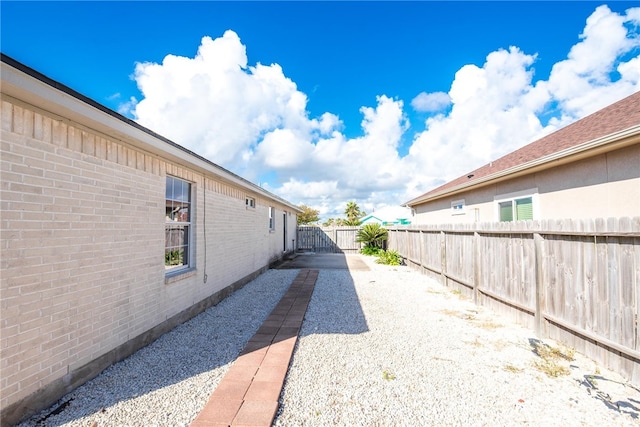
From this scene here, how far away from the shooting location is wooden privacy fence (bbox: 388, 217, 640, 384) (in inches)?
120

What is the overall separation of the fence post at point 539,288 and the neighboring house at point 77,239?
226 inches

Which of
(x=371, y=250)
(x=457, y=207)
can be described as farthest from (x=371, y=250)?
(x=457, y=207)

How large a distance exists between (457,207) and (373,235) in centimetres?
588

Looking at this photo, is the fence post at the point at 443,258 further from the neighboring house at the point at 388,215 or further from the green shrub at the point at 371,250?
the neighboring house at the point at 388,215

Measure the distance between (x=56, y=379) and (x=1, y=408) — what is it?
486 millimetres

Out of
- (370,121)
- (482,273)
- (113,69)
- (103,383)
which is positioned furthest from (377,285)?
(370,121)

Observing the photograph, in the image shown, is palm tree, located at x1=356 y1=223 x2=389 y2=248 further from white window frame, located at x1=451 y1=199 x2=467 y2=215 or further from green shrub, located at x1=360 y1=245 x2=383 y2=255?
white window frame, located at x1=451 y1=199 x2=467 y2=215

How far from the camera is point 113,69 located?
6672 millimetres

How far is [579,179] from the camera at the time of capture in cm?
563

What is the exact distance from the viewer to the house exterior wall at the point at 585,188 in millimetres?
4684

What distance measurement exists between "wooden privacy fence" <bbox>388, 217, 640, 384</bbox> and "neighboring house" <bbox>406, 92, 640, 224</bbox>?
162 cm

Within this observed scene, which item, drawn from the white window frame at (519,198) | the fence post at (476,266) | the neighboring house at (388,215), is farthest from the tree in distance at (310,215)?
the fence post at (476,266)

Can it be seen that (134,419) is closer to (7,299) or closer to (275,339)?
(7,299)

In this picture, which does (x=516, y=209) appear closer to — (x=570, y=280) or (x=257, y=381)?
(x=570, y=280)
